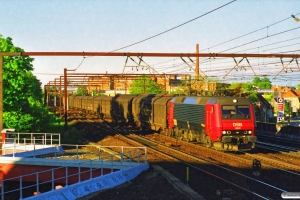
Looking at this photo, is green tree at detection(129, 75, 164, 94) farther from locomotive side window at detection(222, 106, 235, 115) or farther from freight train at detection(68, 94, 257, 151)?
locomotive side window at detection(222, 106, 235, 115)

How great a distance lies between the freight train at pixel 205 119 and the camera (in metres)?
24.5

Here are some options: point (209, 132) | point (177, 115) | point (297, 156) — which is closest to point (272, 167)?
point (297, 156)

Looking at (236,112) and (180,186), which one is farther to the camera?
(236,112)

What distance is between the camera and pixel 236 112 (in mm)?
24844

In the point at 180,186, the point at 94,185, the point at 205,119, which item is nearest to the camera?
the point at 180,186

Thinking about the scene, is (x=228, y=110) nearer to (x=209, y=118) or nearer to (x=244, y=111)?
(x=244, y=111)

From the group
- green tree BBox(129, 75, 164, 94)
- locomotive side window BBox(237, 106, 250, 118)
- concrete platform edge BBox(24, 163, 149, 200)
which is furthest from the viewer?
green tree BBox(129, 75, 164, 94)

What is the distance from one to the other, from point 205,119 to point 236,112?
204 centimetres

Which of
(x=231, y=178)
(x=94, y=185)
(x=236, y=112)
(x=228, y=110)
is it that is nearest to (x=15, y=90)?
(x=228, y=110)

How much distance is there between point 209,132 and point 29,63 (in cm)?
1839

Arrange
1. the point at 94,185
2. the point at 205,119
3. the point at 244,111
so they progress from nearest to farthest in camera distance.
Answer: the point at 94,185 → the point at 244,111 → the point at 205,119

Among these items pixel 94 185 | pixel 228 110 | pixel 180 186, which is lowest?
pixel 94 185

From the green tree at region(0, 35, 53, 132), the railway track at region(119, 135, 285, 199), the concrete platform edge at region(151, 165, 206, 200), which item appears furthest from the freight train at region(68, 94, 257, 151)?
the green tree at region(0, 35, 53, 132)

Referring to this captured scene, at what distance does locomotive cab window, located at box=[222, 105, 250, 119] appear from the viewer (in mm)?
24656
